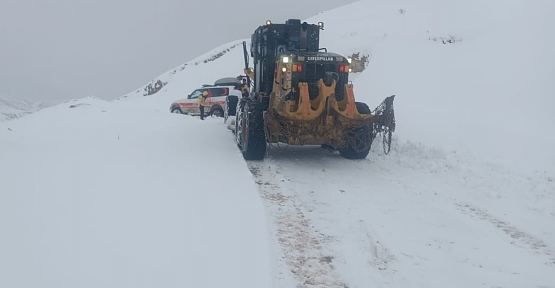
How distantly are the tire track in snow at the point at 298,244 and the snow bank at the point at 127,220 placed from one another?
0.76ft

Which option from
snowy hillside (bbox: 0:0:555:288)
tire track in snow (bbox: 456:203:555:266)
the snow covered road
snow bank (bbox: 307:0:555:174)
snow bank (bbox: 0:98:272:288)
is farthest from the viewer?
snow bank (bbox: 307:0:555:174)

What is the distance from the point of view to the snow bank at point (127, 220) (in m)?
4.20

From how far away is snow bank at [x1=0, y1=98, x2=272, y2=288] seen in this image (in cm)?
420

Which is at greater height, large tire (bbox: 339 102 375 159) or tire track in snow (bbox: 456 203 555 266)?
large tire (bbox: 339 102 375 159)

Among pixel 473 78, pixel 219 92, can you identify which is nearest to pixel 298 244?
pixel 473 78

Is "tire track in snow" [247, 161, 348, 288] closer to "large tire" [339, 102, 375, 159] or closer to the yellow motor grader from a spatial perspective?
the yellow motor grader

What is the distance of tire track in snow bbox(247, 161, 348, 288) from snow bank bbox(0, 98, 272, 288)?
0.23 meters

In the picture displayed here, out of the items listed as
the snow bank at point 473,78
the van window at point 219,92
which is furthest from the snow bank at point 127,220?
the van window at point 219,92

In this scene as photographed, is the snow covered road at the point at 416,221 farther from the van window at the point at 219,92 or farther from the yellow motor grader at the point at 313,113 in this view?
the van window at the point at 219,92

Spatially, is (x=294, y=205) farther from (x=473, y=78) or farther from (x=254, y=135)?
(x=473, y=78)

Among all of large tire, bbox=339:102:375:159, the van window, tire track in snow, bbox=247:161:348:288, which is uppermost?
the van window

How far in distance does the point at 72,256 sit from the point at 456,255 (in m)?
3.71

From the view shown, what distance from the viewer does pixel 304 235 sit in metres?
5.75

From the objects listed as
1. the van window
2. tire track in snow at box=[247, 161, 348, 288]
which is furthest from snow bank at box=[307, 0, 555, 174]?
the van window
